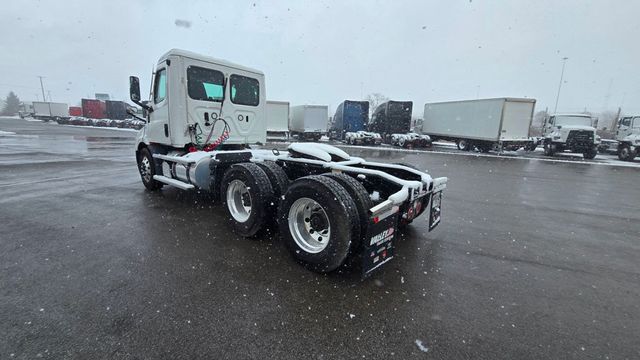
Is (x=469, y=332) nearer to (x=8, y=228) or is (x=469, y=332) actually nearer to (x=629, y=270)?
(x=629, y=270)

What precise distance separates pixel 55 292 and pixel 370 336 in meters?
3.03

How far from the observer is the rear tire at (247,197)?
397cm

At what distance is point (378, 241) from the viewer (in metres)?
2.89

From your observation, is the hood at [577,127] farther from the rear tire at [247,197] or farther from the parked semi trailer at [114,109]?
the parked semi trailer at [114,109]

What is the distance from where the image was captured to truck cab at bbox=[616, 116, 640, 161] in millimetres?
17609

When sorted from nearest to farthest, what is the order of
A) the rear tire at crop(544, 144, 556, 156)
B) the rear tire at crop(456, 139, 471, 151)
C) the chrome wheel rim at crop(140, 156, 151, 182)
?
1. the chrome wheel rim at crop(140, 156, 151, 182)
2. the rear tire at crop(544, 144, 556, 156)
3. the rear tire at crop(456, 139, 471, 151)

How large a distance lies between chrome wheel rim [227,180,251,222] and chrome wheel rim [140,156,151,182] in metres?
3.47

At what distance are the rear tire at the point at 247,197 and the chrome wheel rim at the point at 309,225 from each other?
627 millimetres

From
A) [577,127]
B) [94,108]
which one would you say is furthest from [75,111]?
[577,127]

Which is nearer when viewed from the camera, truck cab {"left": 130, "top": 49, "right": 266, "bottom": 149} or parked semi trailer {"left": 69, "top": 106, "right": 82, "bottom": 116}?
truck cab {"left": 130, "top": 49, "right": 266, "bottom": 149}

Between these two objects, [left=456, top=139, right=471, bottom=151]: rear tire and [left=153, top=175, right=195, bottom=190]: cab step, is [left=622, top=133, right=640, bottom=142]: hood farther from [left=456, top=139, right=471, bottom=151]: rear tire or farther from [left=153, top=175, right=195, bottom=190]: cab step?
[left=153, top=175, right=195, bottom=190]: cab step

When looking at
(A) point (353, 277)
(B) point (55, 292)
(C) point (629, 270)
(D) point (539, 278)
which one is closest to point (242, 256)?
(A) point (353, 277)

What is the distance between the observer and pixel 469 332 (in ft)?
7.94

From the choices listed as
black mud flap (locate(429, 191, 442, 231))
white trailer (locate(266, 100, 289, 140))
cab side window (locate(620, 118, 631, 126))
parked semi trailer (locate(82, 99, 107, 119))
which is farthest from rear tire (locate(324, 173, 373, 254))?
parked semi trailer (locate(82, 99, 107, 119))
